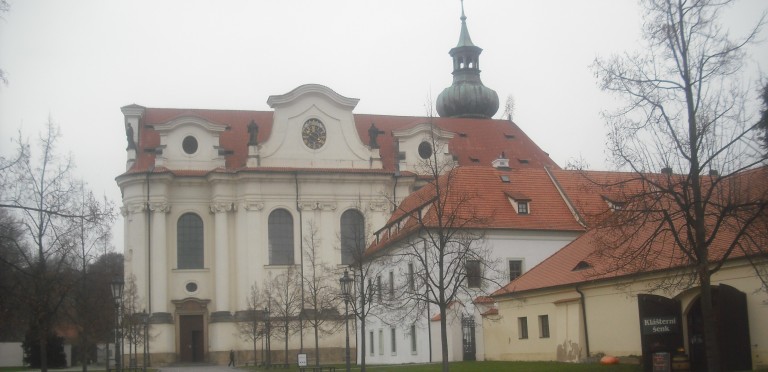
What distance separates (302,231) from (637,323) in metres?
42.1

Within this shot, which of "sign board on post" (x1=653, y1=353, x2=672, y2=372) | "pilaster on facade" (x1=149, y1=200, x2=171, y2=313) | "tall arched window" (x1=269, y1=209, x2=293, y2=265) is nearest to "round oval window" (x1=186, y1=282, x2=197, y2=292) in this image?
"pilaster on facade" (x1=149, y1=200, x2=171, y2=313)

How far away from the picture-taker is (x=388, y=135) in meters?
81.8

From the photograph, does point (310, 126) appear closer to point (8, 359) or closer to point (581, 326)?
point (8, 359)

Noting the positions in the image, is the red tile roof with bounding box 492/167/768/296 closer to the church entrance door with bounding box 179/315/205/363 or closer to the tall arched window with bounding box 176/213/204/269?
the church entrance door with bounding box 179/315/205/363

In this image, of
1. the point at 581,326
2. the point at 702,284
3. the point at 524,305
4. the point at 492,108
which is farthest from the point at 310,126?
the point at 702,284

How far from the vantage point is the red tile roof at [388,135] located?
75812 millimetres

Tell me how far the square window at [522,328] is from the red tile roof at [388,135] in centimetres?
3442

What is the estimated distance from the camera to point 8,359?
79500 millimetres

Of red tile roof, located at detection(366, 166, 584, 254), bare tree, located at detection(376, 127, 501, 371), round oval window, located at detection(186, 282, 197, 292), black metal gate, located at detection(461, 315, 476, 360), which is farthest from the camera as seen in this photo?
round oval window, located at detection(186, 282, 197, 292)

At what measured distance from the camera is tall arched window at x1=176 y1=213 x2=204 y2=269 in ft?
241

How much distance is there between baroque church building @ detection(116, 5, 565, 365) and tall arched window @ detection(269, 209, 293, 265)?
0.24 ft

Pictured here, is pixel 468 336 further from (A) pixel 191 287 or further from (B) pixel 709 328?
(A) pixel 191 287

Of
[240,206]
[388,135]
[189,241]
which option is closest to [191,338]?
[189,241]

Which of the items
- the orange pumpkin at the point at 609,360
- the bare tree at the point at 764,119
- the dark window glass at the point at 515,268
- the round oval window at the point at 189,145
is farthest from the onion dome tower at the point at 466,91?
the bare tree at the point at 764,119
